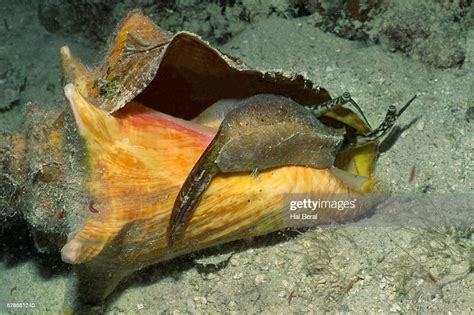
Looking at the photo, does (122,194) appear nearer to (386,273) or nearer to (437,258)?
(386,273)

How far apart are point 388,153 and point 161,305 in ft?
4.90

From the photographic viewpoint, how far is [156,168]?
2.04 meters

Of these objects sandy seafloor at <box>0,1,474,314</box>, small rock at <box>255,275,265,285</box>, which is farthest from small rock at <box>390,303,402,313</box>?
small rock at <box>255,275,265,285</box>

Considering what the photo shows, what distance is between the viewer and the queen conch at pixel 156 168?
1.94m

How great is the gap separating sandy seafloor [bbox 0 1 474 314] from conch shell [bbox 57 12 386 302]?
0.52ft

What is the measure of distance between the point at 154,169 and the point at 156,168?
0.01 metres

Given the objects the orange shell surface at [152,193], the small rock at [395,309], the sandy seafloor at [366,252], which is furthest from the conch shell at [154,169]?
the small rock at [395,309]

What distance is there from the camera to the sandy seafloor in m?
2.09

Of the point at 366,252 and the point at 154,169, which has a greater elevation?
the point at 154,169

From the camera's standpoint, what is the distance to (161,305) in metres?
2.38

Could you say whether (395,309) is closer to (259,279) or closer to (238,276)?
(259,279)

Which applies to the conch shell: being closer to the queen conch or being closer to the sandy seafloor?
the queen conch

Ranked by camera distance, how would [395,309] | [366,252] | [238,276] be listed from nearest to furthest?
1. [395,309]
2. [366,252]
3. [238,276]

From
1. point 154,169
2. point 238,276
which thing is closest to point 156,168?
point 154,169
